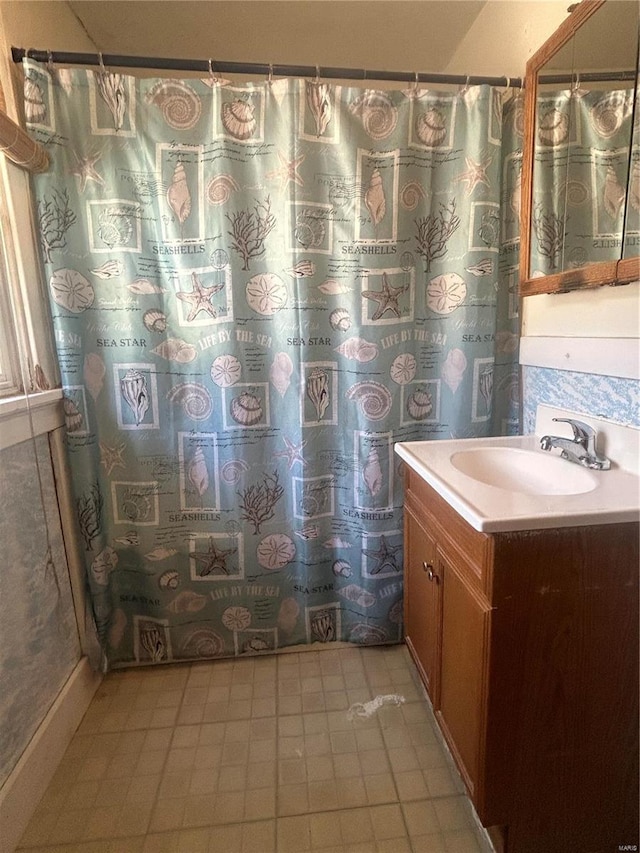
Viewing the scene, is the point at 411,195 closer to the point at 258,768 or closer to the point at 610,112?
the point at 610,112

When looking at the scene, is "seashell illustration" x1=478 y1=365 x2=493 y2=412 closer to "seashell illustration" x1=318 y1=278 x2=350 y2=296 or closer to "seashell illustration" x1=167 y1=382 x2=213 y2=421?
"seashell illustration" x1=318 y1=278 x2=350 y2=296

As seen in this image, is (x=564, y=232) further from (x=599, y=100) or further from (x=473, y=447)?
(x=473, y=447)

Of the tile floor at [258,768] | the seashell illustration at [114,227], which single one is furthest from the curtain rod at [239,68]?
the tile floor at [258,768]

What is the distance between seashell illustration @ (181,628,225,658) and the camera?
1.70 meters

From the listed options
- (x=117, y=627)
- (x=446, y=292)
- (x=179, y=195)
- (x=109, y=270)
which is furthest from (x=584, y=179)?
(x=117, y=627)

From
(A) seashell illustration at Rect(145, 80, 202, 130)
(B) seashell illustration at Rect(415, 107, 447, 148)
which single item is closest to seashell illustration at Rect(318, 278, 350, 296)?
(B) seashell illustration at Rect(415, 107, 447, 148)

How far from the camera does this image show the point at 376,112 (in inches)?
Result: 56.1

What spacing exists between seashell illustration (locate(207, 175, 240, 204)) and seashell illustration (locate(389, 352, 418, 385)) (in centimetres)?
77

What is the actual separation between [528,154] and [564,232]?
0.31 m

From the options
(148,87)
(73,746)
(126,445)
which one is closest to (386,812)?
(73,746)

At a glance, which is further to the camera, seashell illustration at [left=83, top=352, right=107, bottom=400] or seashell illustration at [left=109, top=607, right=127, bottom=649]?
seashell illustration at [left=109, top=607, right=127, bottom=649]

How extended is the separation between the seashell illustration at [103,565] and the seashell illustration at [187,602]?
0.84ft

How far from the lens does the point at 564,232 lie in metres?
1.31

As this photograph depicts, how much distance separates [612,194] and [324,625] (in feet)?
5.53
